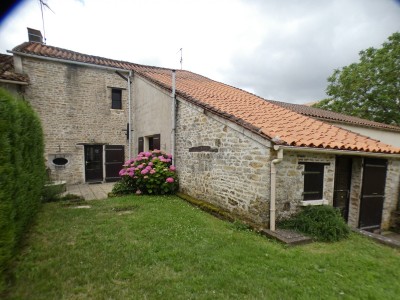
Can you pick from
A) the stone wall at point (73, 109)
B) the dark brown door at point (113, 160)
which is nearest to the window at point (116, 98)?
the stone wall at point (73, 109)

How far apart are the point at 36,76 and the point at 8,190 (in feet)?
30.9

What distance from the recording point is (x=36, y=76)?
1014 cm

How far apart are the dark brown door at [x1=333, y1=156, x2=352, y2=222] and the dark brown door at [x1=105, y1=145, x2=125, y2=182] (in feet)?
32.6

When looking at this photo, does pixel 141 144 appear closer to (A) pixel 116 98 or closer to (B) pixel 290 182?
(A) pixel 116 98

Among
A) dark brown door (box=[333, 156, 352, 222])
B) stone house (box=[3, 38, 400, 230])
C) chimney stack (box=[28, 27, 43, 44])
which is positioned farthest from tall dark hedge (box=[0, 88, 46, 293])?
chimney stack (box=[28, 27, 43, 44])

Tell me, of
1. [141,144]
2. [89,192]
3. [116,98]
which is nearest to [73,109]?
[116,98]

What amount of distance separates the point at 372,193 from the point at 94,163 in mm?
11727

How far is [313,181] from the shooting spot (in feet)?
18.5

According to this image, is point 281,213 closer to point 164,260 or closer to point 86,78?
point 164,260

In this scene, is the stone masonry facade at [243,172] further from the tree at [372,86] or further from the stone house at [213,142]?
the tree at [372,86]

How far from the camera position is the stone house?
5246 mm

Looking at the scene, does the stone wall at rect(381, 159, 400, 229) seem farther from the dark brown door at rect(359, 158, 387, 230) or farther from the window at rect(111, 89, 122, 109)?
the window at rect(111, 89, 122, 109)

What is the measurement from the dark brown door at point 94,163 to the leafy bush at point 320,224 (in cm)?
963

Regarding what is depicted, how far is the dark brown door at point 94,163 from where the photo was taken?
11375 millimetres
